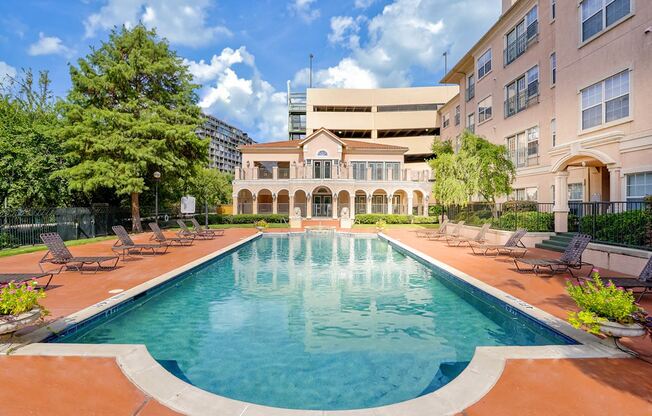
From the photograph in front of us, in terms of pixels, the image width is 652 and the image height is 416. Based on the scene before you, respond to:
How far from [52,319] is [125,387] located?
10.8 feet

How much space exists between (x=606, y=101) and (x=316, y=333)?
14.8 m

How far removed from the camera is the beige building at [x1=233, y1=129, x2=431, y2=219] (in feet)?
123

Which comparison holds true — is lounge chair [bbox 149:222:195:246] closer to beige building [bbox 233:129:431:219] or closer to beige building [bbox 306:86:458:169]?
beige building [bbox 233:129:431:219]

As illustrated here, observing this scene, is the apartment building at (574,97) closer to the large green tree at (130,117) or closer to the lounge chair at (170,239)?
the lounge chair at (170,239)

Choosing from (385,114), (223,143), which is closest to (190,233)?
(385,114)

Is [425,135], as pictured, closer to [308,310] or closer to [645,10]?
[645,10]

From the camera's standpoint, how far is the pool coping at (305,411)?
135 inches

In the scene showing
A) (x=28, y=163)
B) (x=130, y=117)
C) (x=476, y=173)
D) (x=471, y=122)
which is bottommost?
(x=476, y=173)

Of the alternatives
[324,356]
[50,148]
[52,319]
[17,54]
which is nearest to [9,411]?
[52,319]

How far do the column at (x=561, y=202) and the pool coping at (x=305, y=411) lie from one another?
10412 millimetres

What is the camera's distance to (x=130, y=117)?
2283cm

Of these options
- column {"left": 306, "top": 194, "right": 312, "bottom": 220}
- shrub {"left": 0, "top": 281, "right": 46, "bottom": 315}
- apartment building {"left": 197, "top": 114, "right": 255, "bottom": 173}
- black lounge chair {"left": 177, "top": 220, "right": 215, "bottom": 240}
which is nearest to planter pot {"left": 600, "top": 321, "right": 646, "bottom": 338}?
shrub {"left": 0, "top": 281, "right": 46, "bottom": 315}

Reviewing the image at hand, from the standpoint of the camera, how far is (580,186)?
56.6ft

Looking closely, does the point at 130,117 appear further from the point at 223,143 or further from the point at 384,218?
the point at 223,143
